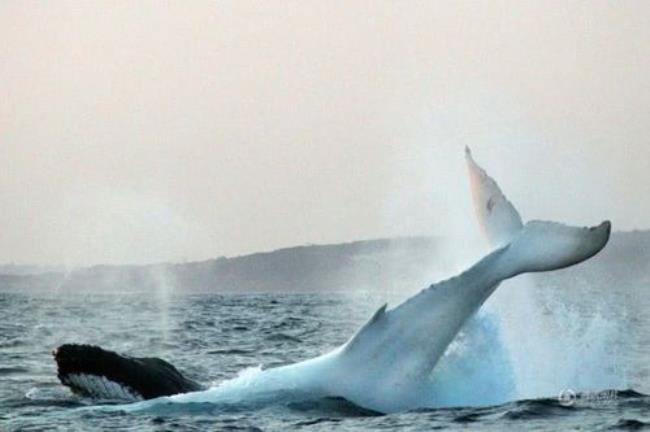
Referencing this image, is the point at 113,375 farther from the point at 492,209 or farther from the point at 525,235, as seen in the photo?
the point at 525,235

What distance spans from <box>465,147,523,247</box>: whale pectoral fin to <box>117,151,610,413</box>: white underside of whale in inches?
0.4

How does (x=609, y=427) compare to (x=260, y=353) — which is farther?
(x=260, y=353)

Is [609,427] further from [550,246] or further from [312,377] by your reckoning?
[312,377]

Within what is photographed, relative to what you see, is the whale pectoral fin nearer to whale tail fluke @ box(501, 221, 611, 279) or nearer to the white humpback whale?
the white humpback whale

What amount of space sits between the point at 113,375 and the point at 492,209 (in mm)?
4933

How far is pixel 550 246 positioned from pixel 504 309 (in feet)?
8.88

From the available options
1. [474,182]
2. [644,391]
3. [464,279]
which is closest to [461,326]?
[464,279]

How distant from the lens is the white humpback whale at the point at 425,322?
1392 centimetres

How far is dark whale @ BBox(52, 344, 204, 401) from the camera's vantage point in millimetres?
15836

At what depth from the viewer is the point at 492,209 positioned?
14.5 metres

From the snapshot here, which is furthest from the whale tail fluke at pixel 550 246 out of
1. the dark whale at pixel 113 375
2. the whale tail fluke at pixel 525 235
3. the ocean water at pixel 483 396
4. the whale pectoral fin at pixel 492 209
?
the dark whale at pixel 113 375

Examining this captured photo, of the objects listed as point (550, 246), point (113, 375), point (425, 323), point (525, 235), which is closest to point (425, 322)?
point (425, 323)

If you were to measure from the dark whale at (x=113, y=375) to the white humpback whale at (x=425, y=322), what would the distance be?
7.07 feet

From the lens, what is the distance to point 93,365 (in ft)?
53.1
